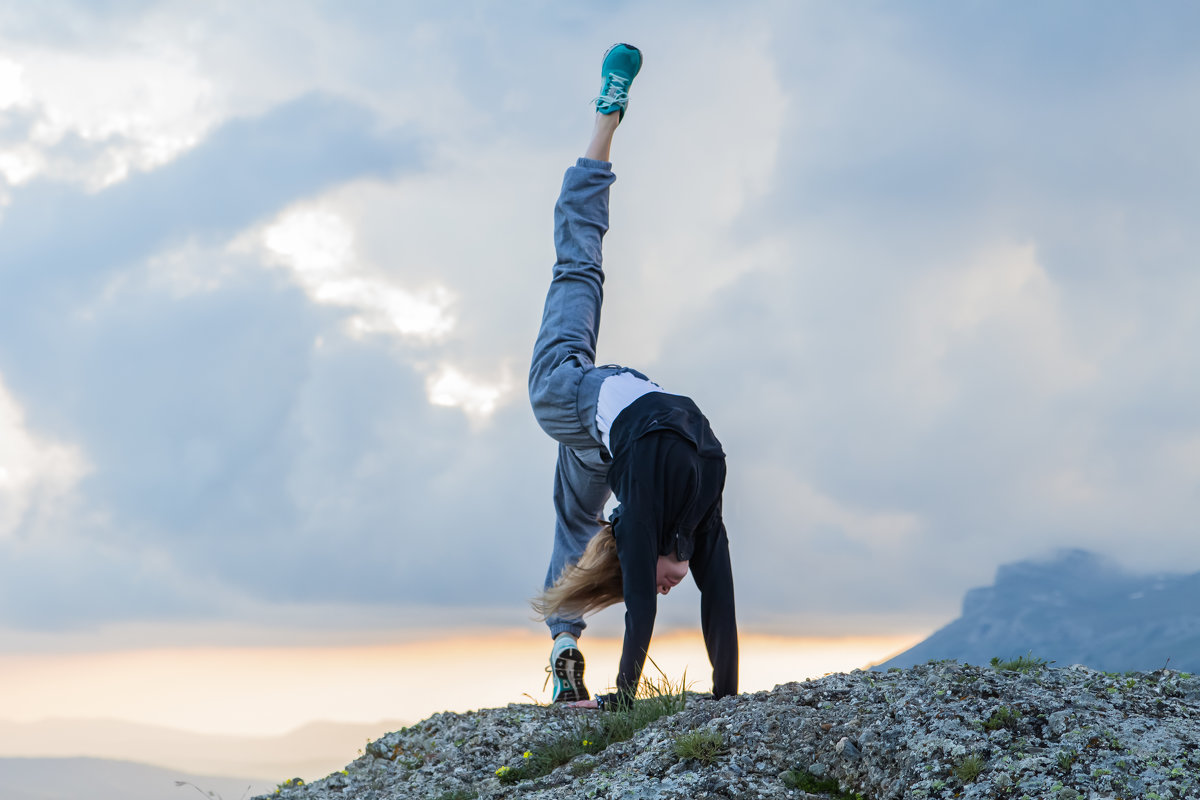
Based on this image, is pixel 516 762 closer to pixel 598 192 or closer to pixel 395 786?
pixel 395 786

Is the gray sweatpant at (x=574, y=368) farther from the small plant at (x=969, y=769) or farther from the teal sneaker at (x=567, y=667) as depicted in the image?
the small plant at (x=969, y=769)

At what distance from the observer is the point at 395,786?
22.1 feet

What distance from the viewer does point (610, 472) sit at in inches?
261

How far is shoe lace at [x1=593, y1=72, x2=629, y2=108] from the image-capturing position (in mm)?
7949

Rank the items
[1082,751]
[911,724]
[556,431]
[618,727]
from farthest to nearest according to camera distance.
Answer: [556,431], [618,727], [911,724], [1082,751]

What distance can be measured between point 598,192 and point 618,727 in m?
3.79

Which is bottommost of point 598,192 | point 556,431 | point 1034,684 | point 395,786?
point 395,786

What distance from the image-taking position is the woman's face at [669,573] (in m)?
6.44

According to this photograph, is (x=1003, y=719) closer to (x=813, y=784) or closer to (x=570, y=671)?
(x=813, y=784)

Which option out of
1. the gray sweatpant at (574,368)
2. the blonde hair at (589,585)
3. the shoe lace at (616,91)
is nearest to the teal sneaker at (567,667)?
the gray sweatpant at (574,368)

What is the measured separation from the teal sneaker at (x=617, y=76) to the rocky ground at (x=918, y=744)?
4.31 m

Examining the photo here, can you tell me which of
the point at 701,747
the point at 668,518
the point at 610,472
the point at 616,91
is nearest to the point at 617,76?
the point at 616,91

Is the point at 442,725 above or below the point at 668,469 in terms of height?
below

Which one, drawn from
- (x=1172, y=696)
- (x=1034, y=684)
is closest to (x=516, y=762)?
(x=1034, y=684)
